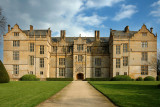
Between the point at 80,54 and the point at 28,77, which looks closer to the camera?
the point at 28,77

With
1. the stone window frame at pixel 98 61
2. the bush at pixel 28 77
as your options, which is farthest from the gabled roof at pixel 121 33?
the bush at pixel 28 77

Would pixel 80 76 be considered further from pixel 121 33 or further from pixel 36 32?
pixel 36 32

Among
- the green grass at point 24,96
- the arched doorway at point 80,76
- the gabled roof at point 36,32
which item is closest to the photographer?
the green grass at point 24,96

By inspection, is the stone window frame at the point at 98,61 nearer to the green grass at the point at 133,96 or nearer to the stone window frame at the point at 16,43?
the stone window frame at the point at 16,43

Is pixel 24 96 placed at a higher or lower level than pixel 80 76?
higher

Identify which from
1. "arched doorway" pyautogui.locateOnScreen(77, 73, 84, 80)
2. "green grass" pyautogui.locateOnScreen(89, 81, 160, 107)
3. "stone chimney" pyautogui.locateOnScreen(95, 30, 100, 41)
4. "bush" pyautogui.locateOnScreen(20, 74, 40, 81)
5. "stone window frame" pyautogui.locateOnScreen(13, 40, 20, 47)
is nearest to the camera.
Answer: "green grass" pyautogui.locateOnScreen(89, 81, 160, 107)

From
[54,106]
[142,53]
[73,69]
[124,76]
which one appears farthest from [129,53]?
[54,106]

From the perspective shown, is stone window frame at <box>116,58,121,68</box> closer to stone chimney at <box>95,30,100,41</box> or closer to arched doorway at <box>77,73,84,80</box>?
stone chimney at <box>95,30,100,41</box>

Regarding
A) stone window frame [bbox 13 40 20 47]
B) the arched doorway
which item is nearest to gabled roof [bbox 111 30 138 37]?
the arched doorway

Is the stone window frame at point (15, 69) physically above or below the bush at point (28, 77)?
above

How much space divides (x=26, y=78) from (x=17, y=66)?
4.75 meters

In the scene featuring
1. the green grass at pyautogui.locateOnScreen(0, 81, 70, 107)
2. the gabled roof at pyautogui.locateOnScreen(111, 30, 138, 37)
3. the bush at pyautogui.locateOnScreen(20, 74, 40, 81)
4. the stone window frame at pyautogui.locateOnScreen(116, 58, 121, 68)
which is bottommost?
the bush at pyautogui.locateOnScreen(20, 74, 40, 81)

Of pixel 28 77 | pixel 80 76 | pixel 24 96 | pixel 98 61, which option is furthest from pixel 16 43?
pixel 24 96

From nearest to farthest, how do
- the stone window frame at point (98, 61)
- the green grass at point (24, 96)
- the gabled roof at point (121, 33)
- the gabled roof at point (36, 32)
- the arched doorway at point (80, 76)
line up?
the green grass at point (24, 96) → the gabled roof at point (36, 32) → the gabled roof at point (121, 33) → the stone window frame at point (98, 61) → the arched doorway at point (80, 76)
